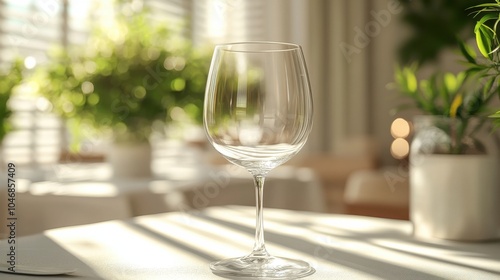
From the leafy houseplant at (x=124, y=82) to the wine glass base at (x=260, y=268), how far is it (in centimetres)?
134

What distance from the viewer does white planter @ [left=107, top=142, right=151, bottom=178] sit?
207 centimetres

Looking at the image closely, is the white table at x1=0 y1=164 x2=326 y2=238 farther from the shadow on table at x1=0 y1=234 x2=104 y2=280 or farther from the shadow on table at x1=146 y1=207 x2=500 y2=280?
the shadow on table at x1=0 y1=234 x2=104 y2=280

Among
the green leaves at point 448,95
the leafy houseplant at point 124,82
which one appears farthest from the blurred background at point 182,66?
the green leaves at point 448,95

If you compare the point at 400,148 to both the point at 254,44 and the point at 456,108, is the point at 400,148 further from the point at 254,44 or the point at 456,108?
the point at 254,44

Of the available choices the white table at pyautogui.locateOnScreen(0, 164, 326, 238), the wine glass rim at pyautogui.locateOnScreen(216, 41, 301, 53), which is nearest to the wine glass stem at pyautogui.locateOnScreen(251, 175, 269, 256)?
the wine glass rim at pyautogui.locateOnScreen(216, 41, 301, 53)

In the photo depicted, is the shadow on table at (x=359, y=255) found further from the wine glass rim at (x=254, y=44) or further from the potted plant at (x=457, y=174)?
the wine glass rim at (x=254, y=44)

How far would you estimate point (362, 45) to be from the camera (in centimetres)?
674

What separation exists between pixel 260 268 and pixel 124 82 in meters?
1.42

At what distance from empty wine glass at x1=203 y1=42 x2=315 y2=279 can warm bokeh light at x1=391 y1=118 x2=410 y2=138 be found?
5.37 m

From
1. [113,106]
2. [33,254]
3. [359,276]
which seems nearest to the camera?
[359,276]

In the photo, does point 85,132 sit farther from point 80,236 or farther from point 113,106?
point 80,236

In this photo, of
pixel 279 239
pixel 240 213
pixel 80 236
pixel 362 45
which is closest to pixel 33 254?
pixel 80 236

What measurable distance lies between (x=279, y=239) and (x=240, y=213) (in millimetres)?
278

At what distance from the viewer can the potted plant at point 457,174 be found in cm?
93
